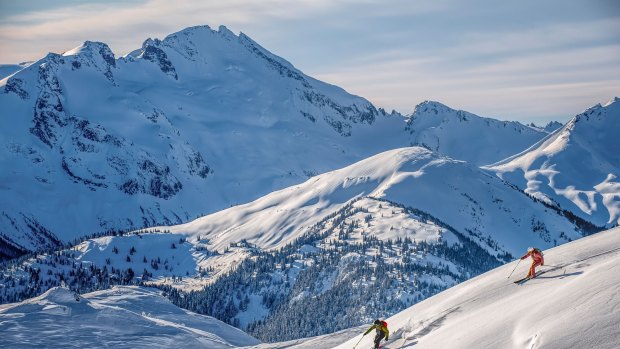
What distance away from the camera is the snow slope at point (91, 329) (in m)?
74.9

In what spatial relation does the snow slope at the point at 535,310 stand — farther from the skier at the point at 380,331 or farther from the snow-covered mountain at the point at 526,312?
the skier at the point at 380,331

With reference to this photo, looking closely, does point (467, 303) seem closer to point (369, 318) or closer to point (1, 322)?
point (1, 322)

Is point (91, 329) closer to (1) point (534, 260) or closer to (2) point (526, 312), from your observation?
(1) point (534, 260)

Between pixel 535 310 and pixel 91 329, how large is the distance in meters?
55.8

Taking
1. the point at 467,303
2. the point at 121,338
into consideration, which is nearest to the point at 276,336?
the point at 121,338

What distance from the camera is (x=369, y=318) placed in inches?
7215

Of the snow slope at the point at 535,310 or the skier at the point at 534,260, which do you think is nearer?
the snow slope at the point at 535,310

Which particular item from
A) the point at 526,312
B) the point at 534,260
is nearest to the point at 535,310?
the point at 526,312

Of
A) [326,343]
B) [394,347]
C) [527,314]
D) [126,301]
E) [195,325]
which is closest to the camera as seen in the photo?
[527,314]

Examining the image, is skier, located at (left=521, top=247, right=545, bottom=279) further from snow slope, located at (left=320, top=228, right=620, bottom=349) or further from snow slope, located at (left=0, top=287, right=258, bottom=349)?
snow slope, located at (left=0, top=287, right=258, bottom=349)

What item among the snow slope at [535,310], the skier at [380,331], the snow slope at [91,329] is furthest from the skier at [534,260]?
the snow slope at [91,329]

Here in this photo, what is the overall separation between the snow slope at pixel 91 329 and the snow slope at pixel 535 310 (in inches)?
1364

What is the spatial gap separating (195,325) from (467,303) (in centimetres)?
5751

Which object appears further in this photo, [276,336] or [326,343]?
[276,336]
